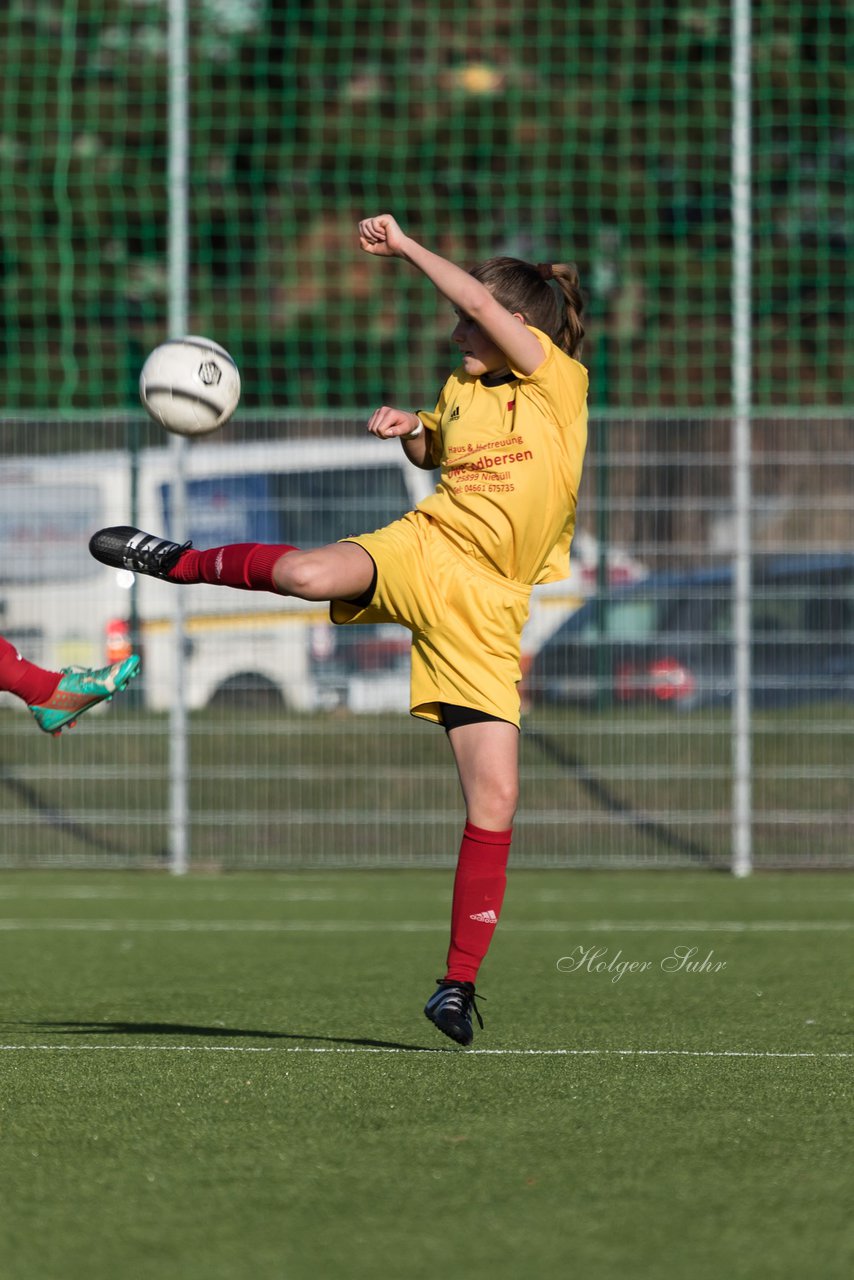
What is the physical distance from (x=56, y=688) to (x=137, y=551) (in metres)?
0.53

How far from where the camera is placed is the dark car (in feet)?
34.6

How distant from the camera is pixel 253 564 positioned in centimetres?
480

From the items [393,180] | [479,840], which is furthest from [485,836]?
[393,180]

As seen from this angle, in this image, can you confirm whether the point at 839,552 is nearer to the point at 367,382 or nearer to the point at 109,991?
the point at 109,991

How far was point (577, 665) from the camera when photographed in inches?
419

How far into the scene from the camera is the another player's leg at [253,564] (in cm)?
468

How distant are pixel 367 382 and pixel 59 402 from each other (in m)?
2.72

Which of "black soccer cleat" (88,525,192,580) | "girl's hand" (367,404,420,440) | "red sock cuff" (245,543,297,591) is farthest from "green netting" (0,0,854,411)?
"red sock cuff" (245,543,297,591)

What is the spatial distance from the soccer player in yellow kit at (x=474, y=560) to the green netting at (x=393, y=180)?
1227cm

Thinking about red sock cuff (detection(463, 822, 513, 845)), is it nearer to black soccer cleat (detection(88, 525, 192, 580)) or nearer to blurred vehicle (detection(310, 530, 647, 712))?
black soccer cleat (detection(88, 525, 192, 580))

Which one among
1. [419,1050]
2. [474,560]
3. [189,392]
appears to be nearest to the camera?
[474,560]

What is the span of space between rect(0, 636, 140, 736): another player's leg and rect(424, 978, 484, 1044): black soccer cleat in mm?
1163

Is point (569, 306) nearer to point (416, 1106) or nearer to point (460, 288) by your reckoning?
point (460, 288)

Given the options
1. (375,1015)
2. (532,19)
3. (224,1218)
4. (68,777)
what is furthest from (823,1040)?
(532,19)
